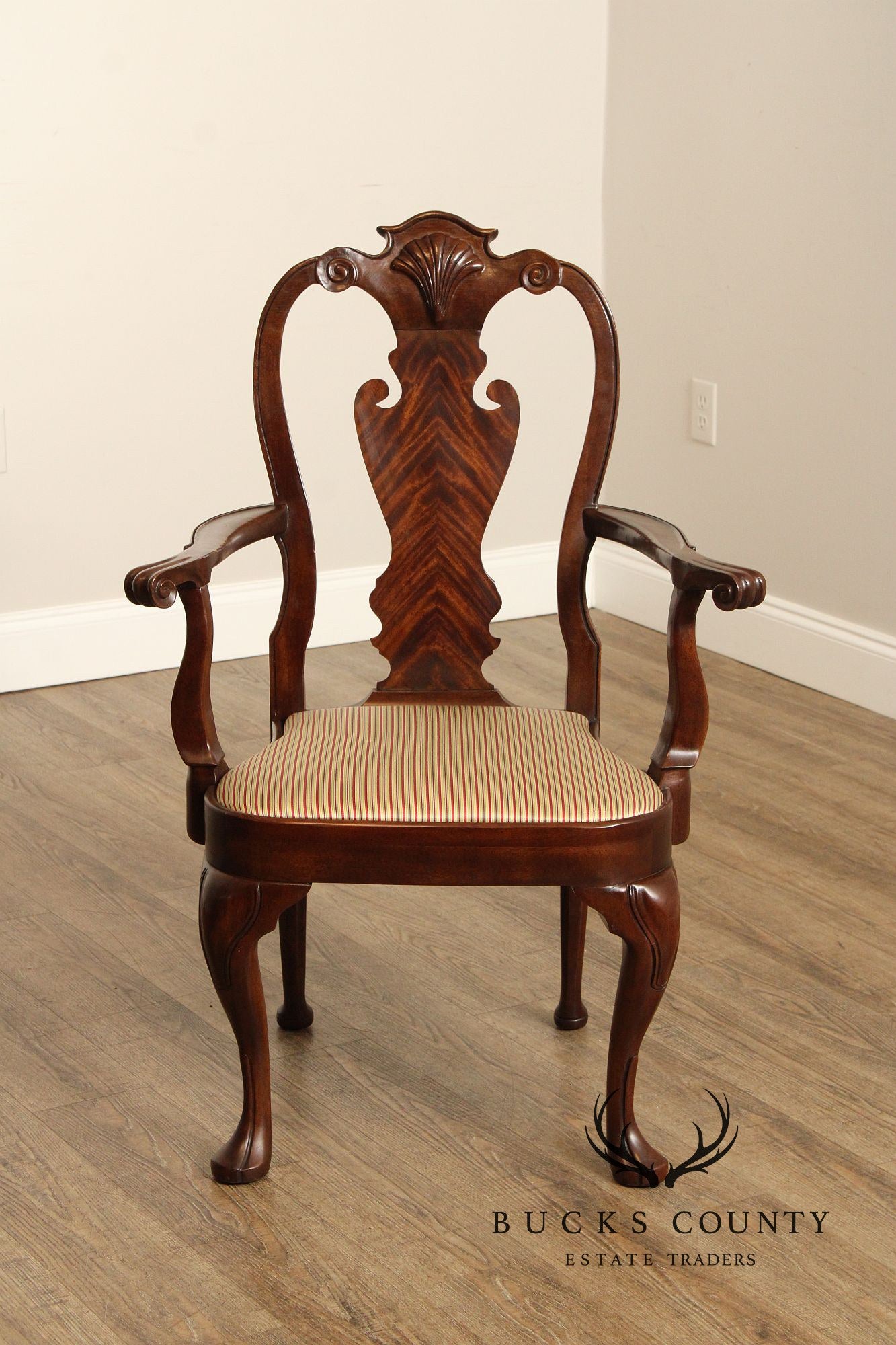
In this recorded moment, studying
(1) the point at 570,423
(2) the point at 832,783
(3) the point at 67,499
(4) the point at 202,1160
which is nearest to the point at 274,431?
(4) the point at 202,1160

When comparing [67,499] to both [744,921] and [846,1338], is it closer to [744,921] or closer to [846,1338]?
[744,921]

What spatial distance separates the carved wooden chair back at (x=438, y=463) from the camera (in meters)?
1.73

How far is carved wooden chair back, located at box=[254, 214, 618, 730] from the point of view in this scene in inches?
68.1

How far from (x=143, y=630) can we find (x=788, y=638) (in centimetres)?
134

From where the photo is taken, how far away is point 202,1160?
161cm

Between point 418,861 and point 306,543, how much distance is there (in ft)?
1.54

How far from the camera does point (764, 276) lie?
323 cm

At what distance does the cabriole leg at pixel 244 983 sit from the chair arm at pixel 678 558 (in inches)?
18.9

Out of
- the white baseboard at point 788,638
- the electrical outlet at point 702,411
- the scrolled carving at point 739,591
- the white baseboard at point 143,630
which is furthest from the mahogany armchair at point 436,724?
the electrical outlet at point 702,411

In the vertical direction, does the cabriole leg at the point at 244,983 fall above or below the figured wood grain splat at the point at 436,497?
below

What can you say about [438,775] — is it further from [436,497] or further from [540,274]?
[540,274]

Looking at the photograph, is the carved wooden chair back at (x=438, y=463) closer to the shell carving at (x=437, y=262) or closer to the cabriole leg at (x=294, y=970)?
the shell carving at (x=437, y=262)

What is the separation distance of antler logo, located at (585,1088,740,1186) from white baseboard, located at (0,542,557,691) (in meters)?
1.53

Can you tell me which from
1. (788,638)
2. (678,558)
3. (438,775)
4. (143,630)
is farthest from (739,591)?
(143,630)
